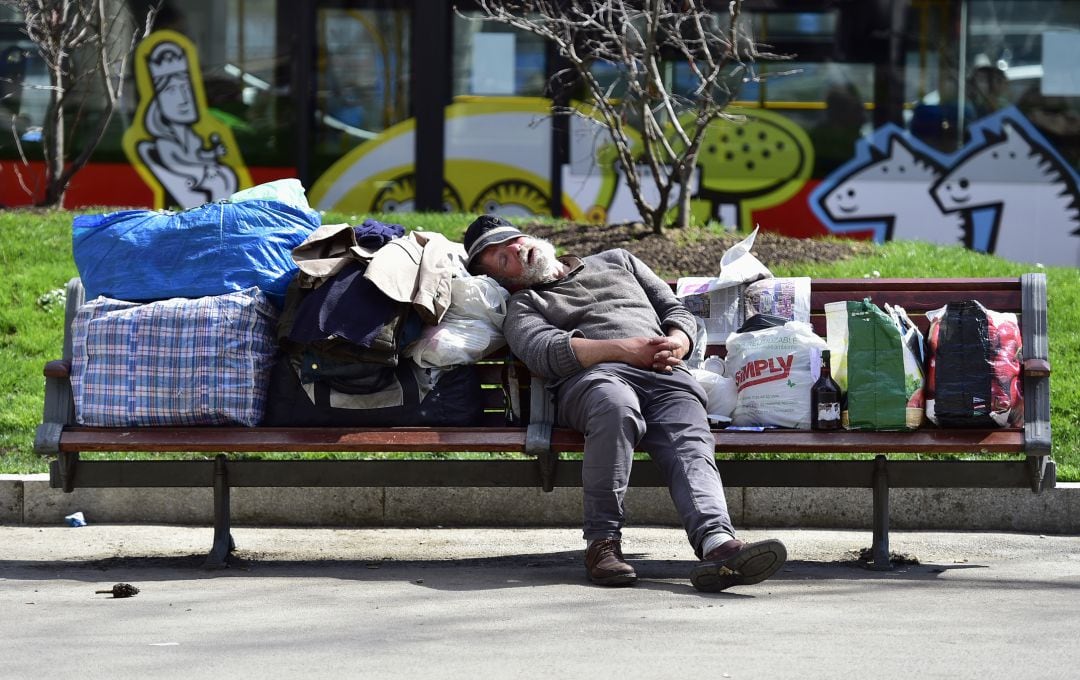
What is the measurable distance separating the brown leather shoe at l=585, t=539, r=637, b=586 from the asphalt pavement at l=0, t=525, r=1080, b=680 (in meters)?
0.05

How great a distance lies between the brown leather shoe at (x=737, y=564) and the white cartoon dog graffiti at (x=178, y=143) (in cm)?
792

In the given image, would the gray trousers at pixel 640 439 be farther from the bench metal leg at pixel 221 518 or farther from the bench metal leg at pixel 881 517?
the bench metal leg at pixel 221 518

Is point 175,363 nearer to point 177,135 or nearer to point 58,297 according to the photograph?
point 58,297

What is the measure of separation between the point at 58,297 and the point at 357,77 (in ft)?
13.5

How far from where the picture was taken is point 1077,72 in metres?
11.6

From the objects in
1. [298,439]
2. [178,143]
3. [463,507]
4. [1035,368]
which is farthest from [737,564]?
[178,143]

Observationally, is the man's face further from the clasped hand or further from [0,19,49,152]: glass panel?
[0,19,49,152]: glass panel

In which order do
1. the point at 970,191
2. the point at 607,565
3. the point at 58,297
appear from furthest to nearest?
the point at 970,191
the point at 58,297
the point at 607,565

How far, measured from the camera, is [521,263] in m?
5.60

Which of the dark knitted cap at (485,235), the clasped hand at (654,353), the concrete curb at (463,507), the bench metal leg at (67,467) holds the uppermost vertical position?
the dark knitted cap at (485,235)

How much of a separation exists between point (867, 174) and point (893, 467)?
6.61 m

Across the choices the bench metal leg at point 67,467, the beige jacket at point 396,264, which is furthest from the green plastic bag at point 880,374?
the bench metal leg at point 67,467

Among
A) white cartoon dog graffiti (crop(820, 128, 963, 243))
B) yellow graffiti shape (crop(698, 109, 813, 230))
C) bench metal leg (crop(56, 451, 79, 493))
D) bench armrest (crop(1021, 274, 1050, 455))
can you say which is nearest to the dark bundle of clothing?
bench metal leg (crop(56, 451, 79, 493))

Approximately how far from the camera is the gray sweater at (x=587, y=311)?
536 cm
